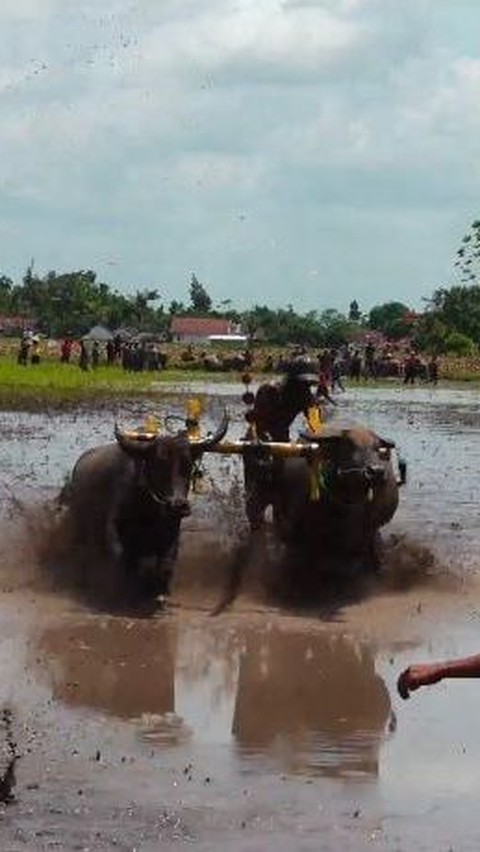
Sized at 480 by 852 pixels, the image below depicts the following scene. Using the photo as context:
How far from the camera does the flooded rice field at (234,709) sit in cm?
680

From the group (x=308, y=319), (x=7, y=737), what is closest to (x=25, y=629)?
(x=7, y=737)

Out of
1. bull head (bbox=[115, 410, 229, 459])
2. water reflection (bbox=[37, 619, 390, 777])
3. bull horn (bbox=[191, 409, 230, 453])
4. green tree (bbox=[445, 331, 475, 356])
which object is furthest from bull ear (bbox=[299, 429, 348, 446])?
green tree (bbox=[445, 331, 475, 356])

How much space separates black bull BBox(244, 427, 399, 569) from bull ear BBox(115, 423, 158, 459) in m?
1.00

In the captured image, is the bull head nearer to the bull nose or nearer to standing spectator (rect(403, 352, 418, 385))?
the bull nose

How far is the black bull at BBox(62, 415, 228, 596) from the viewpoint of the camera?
11477mm

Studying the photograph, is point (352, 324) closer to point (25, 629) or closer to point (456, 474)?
point (456, 474)

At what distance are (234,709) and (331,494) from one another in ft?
10.8

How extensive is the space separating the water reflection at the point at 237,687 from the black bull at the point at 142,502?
76 centimetres

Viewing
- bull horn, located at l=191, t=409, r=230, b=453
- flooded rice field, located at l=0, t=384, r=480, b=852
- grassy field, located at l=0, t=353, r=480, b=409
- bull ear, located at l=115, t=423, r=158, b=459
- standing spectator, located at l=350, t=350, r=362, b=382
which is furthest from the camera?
standing spectator, located at l=350, t=350, r=362, b=382

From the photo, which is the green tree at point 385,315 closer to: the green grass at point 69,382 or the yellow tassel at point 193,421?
the green grass at point 69,382

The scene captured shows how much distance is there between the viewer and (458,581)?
12.9 m

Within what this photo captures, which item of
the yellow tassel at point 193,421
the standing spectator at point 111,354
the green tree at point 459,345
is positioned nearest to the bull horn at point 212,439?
the yellow tassel at point 193,421

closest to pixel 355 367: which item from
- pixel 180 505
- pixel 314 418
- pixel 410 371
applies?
pixel 410 371

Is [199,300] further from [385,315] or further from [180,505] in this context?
[180,505]
